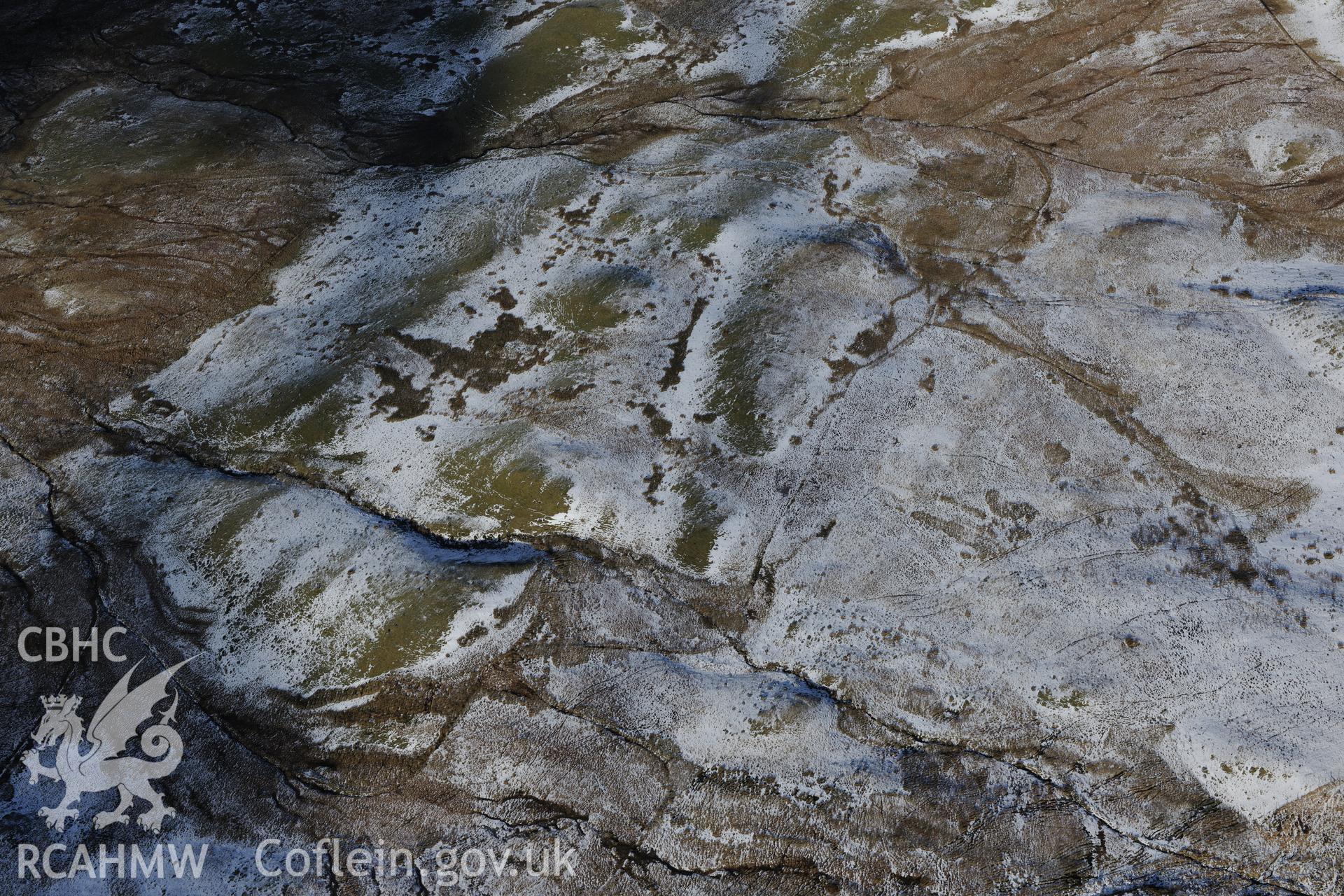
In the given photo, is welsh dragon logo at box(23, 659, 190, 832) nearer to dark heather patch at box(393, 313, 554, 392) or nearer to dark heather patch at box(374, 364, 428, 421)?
dark heather patch at box(374, 364, 428, 421)

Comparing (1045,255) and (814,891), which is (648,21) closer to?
(1045,255)

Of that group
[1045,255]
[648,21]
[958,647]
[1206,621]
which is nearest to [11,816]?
[958,647]

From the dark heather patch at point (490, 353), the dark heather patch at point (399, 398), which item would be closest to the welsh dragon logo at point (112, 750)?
the dark heather patch at point (399, 398)

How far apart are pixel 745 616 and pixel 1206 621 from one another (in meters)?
2.96

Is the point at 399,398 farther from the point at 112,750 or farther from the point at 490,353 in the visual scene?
the point at 112,750

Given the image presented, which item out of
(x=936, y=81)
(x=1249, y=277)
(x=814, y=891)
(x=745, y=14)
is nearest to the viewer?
(x=814, y=891)

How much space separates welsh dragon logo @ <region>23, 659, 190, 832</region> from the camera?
4.73 meters

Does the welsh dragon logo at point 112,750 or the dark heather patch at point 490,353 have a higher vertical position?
the dark heather patch at point 490,353

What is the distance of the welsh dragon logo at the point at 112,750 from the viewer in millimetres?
4730

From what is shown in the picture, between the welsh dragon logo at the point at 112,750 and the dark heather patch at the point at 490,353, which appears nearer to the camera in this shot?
the welsh dragon logo at the point at 112,750

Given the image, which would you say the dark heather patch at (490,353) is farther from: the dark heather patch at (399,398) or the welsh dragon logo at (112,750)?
the welsh dragon logo at (112,750)

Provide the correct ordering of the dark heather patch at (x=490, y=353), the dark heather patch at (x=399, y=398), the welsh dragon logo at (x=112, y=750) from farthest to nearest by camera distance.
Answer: the dark heather patch at (x=490, y=353) → the dark heather patch at (x=399, y=398) → the welsh dragon logo at (x=112, y=750)

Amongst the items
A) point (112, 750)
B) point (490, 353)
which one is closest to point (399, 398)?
point (490, 353)

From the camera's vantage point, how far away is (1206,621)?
5176 mm
